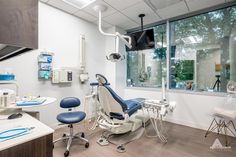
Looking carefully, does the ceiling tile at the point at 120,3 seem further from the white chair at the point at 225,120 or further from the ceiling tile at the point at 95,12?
the white chair at the point at 225,120

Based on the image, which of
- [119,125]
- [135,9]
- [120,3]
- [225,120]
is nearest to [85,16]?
[120,3]

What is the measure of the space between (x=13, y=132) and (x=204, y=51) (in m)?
3.90

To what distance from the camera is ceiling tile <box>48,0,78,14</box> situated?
9.63ft

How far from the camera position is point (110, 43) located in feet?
14.4

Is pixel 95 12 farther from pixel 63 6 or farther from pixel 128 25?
pixel 128 25

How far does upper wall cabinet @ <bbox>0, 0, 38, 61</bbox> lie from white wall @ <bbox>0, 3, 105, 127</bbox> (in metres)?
2.15

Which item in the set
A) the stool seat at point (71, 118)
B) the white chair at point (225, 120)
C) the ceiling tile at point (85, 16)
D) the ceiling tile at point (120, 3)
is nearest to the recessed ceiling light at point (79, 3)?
the ceiling tile at point (85, 16)

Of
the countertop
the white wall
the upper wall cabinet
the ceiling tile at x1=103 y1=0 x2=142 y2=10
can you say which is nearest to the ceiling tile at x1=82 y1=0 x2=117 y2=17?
the ceiling tile at x1=103 y1=0 x2=142 y2=10

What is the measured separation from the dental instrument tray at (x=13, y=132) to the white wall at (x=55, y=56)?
5.79 ft

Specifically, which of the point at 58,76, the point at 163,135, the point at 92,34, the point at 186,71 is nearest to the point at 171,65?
the point at 186,71

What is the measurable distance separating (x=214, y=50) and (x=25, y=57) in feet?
13.6

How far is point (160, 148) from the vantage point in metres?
2.41

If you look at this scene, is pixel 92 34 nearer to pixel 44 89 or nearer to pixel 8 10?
pixel 44 89

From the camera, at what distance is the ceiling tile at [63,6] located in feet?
9.63
